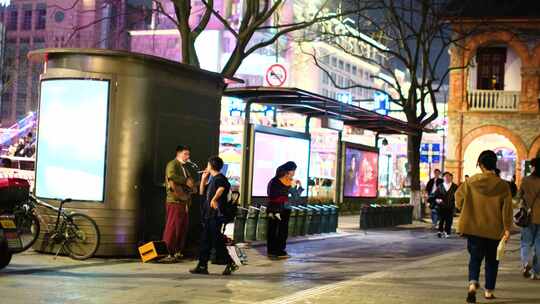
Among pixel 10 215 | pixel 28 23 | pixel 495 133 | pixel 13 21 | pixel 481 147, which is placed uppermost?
pixel 13 21

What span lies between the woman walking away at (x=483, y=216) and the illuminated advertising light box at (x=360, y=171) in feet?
47.4

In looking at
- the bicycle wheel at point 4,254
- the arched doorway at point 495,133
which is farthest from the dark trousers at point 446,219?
the arched doorway at point 495,133

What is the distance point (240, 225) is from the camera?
16203 millimetres

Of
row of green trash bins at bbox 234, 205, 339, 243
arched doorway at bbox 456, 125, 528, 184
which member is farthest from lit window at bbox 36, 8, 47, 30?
row of green trash bins at bbox 234, 205, 339, 243

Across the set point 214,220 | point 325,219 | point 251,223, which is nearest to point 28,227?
point 214,220

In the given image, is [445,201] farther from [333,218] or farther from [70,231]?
[70,231]

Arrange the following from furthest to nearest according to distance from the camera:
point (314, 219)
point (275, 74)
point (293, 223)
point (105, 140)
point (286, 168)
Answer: point (275, 74) < point (314, 219) < point (293, 223) < point (286, 168) < point (105, 140)

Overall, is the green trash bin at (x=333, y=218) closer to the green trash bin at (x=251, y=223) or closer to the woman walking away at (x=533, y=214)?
the green trash bin at (x=251, y=223)

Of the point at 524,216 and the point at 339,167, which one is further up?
the point at 339,167

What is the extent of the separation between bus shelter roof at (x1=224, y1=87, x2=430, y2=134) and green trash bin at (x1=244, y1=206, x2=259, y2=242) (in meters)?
2.38

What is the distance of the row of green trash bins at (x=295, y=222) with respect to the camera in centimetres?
1627

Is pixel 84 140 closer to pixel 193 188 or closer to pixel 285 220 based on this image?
pixel 193 188

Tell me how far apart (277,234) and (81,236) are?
3.82 metres

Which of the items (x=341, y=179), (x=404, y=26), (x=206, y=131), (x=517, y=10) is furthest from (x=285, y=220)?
(x=517, y=10)
